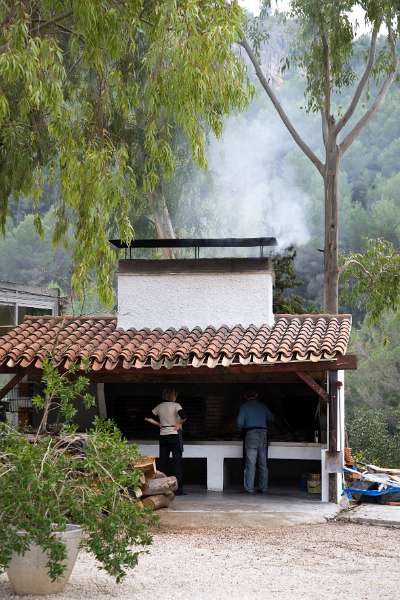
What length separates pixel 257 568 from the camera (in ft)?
30.5

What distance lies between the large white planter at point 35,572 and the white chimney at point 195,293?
326 inches

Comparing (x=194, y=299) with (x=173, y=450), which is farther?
(x=194, y=299)

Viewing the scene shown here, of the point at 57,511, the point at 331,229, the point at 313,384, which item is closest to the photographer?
the point at 57,511

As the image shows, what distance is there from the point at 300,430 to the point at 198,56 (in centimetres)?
729

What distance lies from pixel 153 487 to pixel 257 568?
12.8ft

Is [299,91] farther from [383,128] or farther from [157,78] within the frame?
[157,78]

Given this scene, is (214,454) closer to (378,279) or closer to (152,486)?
(152,486)

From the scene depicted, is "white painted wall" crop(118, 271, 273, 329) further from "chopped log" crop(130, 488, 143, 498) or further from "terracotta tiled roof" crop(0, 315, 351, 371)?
"chopped log" crop(130, 488, 143, 498)

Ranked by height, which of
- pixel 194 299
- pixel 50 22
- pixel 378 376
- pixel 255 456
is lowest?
pixel 255 456

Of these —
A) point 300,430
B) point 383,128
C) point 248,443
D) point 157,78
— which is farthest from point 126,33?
point 383,128

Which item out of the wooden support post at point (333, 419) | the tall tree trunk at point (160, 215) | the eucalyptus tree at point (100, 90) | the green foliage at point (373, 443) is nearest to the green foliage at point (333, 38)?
the tall tree trunk at point (160, 215)

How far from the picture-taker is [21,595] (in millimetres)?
7680

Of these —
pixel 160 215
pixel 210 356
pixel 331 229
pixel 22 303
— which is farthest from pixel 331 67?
pixel 210 356

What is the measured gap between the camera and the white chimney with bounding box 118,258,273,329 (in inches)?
620
